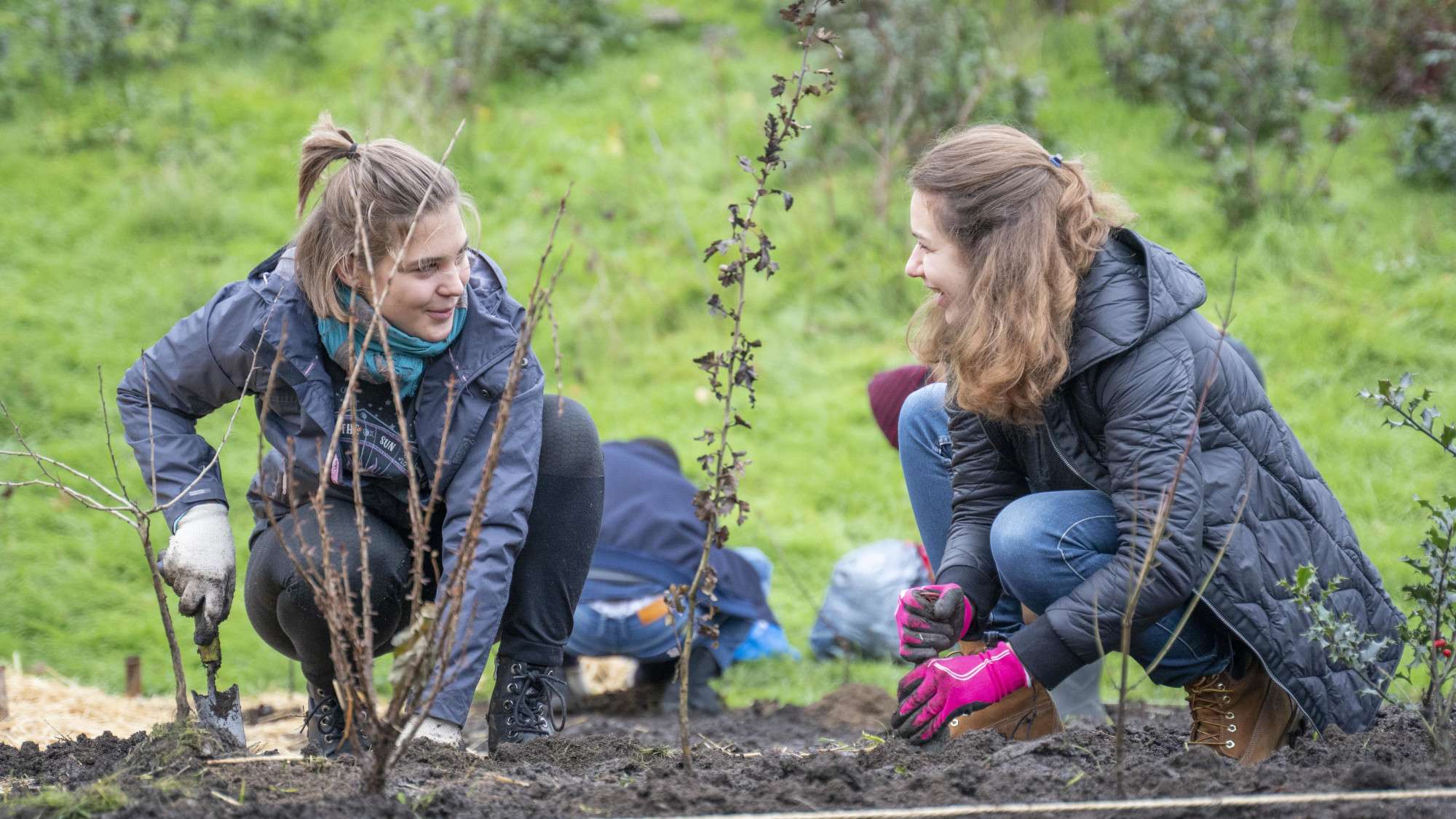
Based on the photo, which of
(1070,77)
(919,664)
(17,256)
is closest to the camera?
(919,664)

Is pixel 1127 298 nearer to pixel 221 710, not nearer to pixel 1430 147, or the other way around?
pixel 221 710

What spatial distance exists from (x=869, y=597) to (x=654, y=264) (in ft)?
9.28

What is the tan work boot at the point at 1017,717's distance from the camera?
2.66 metres

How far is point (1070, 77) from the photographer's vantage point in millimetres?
7496

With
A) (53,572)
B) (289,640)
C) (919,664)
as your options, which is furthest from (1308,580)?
(53,572)

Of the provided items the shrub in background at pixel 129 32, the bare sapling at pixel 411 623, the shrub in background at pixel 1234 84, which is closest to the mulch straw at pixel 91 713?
the bare sapling at pixel 411 623

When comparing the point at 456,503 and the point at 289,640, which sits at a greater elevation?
the point at 456,503

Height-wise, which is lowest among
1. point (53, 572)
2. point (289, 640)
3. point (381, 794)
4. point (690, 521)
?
point (53, 572)

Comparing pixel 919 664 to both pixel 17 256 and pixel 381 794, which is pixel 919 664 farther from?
pixel 17 256

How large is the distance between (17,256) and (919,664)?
19.6 ft

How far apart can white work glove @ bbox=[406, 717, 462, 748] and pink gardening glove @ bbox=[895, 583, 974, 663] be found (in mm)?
888

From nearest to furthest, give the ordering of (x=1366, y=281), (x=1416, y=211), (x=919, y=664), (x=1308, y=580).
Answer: (x=1308, y=580), (x=919, y=664), (x=1366, y=281), (x=1416, y=211)

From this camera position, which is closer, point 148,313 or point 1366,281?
point 1366,281

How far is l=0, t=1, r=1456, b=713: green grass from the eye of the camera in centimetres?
500
